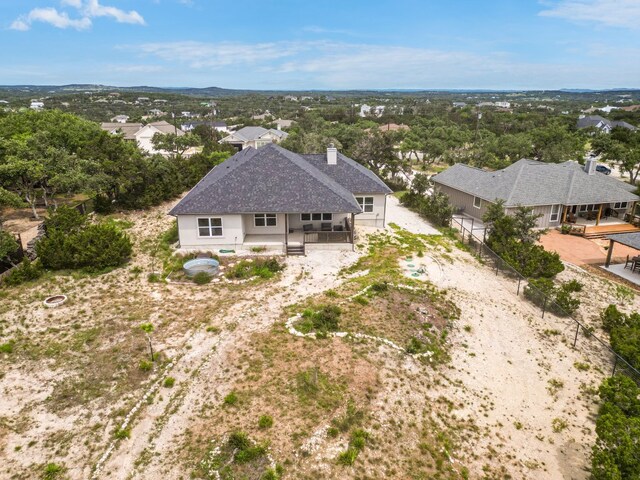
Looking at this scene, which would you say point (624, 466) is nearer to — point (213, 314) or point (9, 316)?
point (213, 314)

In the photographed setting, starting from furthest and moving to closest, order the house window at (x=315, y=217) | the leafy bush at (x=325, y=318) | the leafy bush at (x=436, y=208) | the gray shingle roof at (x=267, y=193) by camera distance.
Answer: the leafy bush at (x=436, y=208), the house window at (x=315, y=217), the gray shingle roof at (x=267, y=193), the leafy bush at (x=325, y=318)

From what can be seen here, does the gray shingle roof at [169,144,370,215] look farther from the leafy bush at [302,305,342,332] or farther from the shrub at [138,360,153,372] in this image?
the shrub at [138,360,153,372]

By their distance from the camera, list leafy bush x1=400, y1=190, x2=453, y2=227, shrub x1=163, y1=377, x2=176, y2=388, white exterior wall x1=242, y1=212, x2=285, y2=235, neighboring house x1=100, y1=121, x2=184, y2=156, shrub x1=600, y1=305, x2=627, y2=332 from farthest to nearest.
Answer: neighboring house x1=100, y1=121, x2=184, y2=156 < leafy bush x1=400, y1=190, x2=453, y2=227 < white exterior wall x1=242, y1=212, x2=285, y2=235 < shrub x1=600, y1=305, x2=627, y2=332 < shrub x1=163, y1=377, x2=176, y2=388

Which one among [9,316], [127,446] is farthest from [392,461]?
[9,316]

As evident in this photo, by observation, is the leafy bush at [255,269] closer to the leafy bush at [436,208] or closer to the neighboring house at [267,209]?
the neighboring house at [267,209]

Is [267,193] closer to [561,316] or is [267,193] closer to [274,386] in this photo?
[274,386]

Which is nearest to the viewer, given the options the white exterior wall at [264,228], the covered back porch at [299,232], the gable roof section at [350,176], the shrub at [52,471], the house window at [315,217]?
the shrub at [52,471]

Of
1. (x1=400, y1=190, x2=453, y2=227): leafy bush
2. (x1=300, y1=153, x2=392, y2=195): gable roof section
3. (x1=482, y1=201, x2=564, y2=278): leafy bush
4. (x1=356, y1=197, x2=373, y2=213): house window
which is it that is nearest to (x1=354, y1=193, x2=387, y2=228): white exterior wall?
(x1=356, y1=197, x2=373, y2=213): house window

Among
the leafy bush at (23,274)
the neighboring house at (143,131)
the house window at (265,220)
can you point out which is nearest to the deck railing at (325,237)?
the house window at (265,220)
